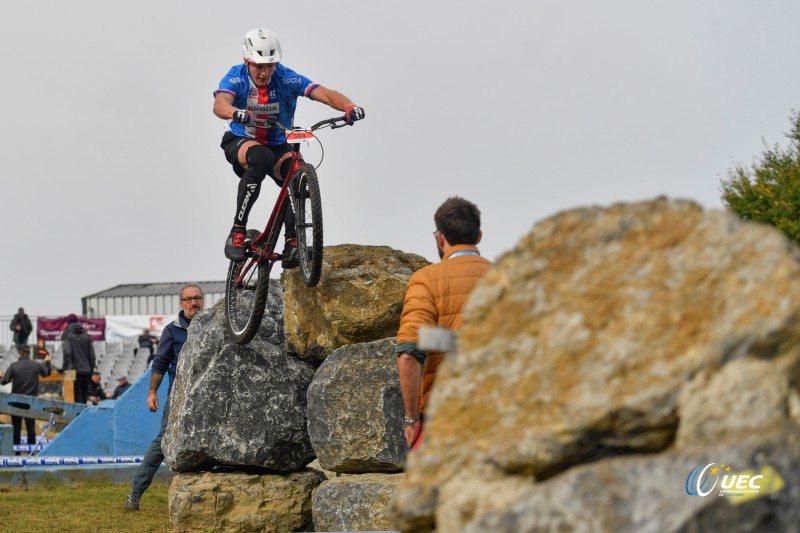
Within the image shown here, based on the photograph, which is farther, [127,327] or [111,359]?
[127,327]

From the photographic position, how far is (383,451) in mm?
7895

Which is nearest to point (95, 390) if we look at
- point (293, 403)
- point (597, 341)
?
point (293, 403)

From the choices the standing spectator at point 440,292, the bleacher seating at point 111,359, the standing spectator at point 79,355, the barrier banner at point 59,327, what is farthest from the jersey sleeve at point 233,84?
the barrier banner at point 59,327

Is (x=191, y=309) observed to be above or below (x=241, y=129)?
below

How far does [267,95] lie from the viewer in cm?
836

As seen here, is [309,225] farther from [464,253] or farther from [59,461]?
[59,461]

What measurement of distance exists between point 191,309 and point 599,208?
7867mm

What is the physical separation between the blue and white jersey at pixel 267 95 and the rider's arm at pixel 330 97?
41 millimetres

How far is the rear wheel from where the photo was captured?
330 inches

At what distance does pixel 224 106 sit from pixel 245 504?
10.2 feet

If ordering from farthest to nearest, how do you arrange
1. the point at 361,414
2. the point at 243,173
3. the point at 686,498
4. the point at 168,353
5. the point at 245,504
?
the point at 168,353, the point at 245,504, the point at 243,173, the point at 361,414, the point at 686,498

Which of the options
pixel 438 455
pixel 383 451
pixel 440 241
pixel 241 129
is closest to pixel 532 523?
pixel 438 455

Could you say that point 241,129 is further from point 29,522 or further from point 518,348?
point 518,348

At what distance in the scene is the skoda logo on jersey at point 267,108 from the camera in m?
8.32
